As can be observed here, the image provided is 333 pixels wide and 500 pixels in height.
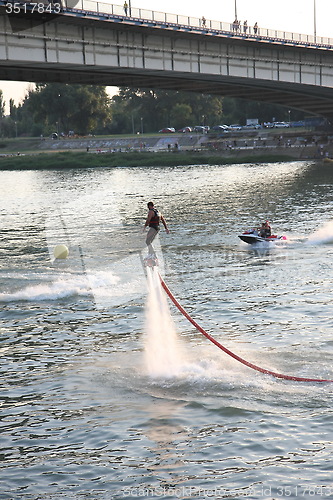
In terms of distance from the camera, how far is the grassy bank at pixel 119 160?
411 feet

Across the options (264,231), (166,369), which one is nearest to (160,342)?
(166,369)

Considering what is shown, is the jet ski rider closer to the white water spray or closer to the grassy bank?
the white water spray

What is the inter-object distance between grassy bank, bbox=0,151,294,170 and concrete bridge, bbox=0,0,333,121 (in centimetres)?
2760

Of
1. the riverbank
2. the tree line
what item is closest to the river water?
the riverbank

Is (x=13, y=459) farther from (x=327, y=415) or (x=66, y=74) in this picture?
(x=66, y=74)

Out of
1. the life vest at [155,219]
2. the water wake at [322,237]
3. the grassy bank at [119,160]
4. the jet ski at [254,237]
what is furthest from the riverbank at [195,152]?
the life vest at [155,219]

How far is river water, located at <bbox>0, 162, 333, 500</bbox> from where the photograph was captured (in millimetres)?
17484

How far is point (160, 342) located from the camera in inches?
1019

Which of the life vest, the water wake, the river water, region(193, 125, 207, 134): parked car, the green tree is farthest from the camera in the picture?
the green tree

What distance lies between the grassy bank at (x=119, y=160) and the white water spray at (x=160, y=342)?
95.7 metres

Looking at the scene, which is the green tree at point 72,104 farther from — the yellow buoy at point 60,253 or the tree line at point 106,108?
the yellow buoy at point 60,253

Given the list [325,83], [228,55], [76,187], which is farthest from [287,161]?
[228,55]

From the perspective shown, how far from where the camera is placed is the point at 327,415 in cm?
1983

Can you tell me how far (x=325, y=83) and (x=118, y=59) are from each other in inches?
1395
